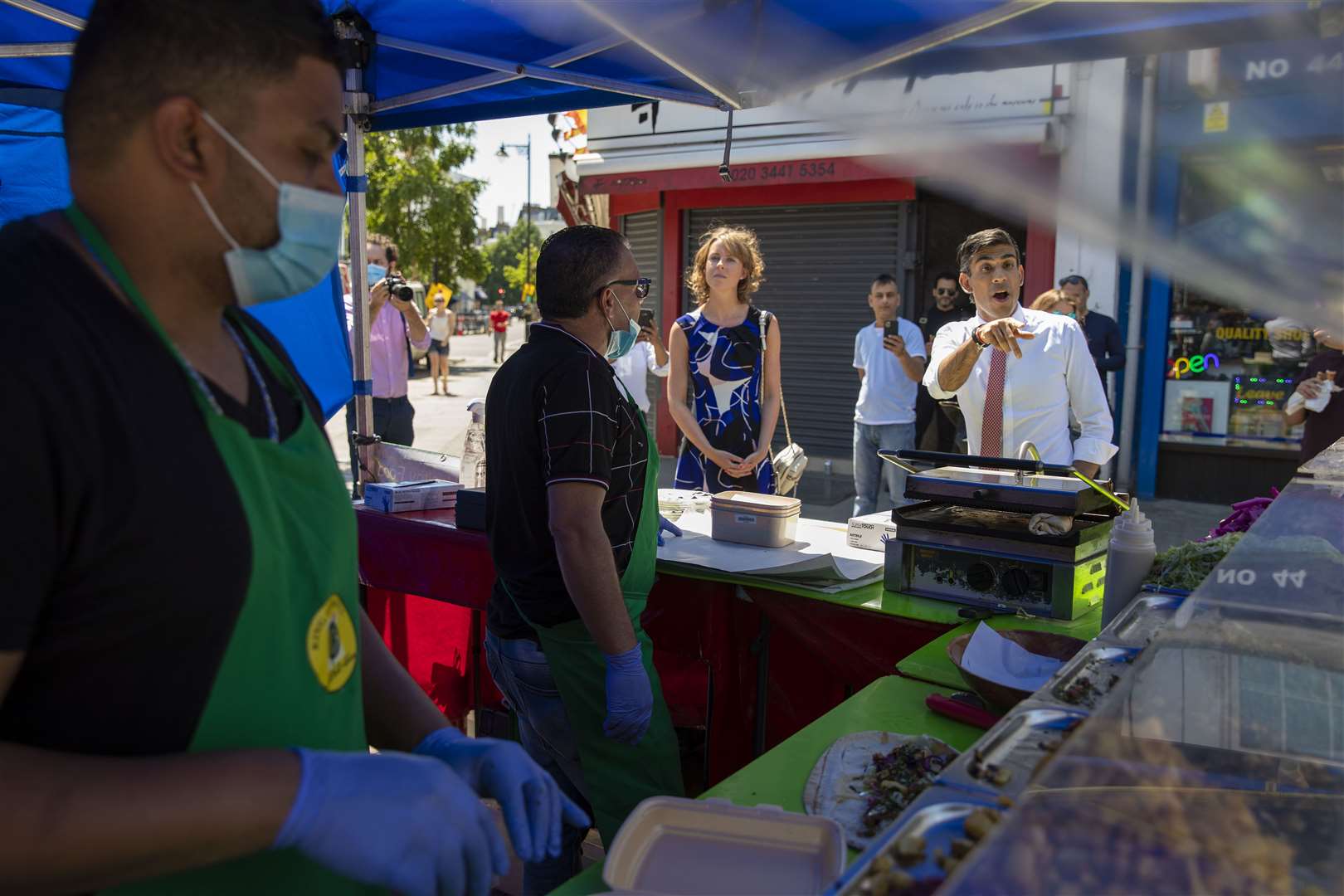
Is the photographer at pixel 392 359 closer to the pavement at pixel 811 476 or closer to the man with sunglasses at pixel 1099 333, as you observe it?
the pavement at pixel 811 476

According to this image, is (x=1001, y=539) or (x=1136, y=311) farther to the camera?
(x=1136, y=311)

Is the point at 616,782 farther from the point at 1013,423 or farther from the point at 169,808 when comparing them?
the point at 1013,423

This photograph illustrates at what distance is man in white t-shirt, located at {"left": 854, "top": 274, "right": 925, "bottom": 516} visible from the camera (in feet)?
21.4

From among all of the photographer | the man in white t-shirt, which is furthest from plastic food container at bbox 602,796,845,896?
the photographer

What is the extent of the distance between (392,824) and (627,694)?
4.55 feet

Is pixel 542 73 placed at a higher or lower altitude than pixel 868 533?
higher

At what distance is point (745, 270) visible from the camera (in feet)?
15.8

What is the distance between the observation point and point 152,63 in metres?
0.99

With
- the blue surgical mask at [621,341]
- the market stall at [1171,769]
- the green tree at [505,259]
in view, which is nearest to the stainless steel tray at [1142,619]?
the market stall at [1171,769]

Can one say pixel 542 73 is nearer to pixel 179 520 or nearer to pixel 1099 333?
pixel 179 520

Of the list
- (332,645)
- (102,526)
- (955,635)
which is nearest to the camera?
(102,526)

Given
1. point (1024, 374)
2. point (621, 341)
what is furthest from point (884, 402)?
point (621, 341)

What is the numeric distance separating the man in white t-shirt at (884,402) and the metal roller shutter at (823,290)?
3321 mm

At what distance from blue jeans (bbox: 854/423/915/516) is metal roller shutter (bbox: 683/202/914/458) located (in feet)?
11.3
